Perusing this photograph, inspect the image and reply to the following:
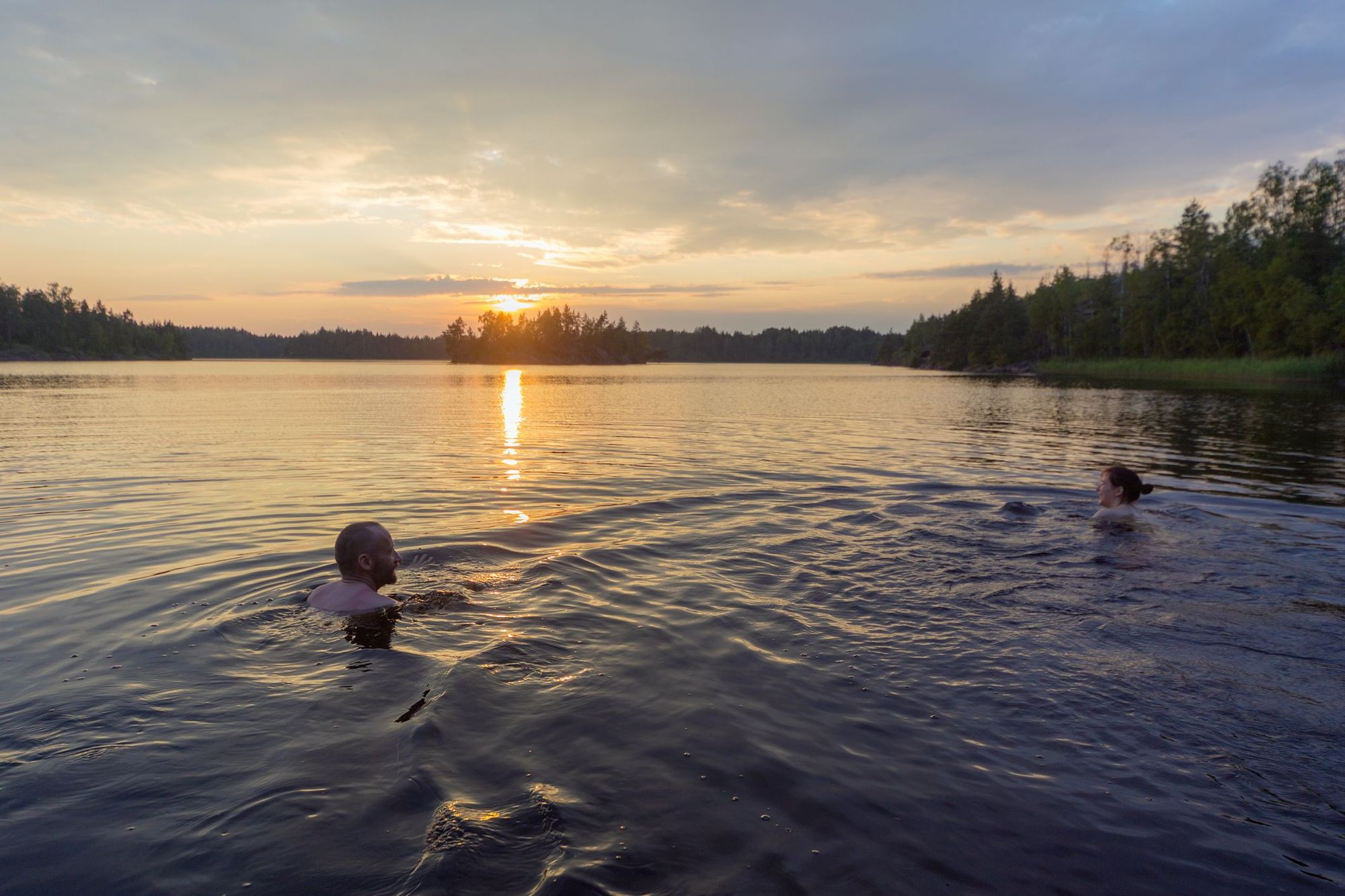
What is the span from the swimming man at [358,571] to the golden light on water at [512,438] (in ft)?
16.6

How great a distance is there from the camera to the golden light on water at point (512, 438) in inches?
745

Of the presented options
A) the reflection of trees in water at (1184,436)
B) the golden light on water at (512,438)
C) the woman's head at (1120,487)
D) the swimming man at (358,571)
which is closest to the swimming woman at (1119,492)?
the woman's head at (1120,487)

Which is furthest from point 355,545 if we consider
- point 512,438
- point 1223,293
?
point 1223,293

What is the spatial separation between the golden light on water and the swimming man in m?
5.07

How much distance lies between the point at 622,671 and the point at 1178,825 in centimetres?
450

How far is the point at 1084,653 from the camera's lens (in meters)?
7.27

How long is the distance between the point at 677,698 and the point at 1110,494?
1105cm

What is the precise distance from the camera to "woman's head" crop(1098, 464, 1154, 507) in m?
13.0

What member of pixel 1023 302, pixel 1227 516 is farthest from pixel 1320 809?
pixel 1023 302

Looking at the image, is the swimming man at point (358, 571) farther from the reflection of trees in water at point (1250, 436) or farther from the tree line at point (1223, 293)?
the tree line at point (1223, 293)

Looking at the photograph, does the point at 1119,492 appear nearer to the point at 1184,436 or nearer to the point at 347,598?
the point at 347,598

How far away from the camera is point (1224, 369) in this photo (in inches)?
3361

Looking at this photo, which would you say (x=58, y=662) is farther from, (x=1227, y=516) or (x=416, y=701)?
(x=1227, y=516)

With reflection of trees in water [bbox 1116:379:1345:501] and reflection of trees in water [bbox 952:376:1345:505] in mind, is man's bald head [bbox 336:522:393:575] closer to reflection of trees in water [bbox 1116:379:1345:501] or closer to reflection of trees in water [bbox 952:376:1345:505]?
reflection of trees in water [bbox 952:376:1345:505]
